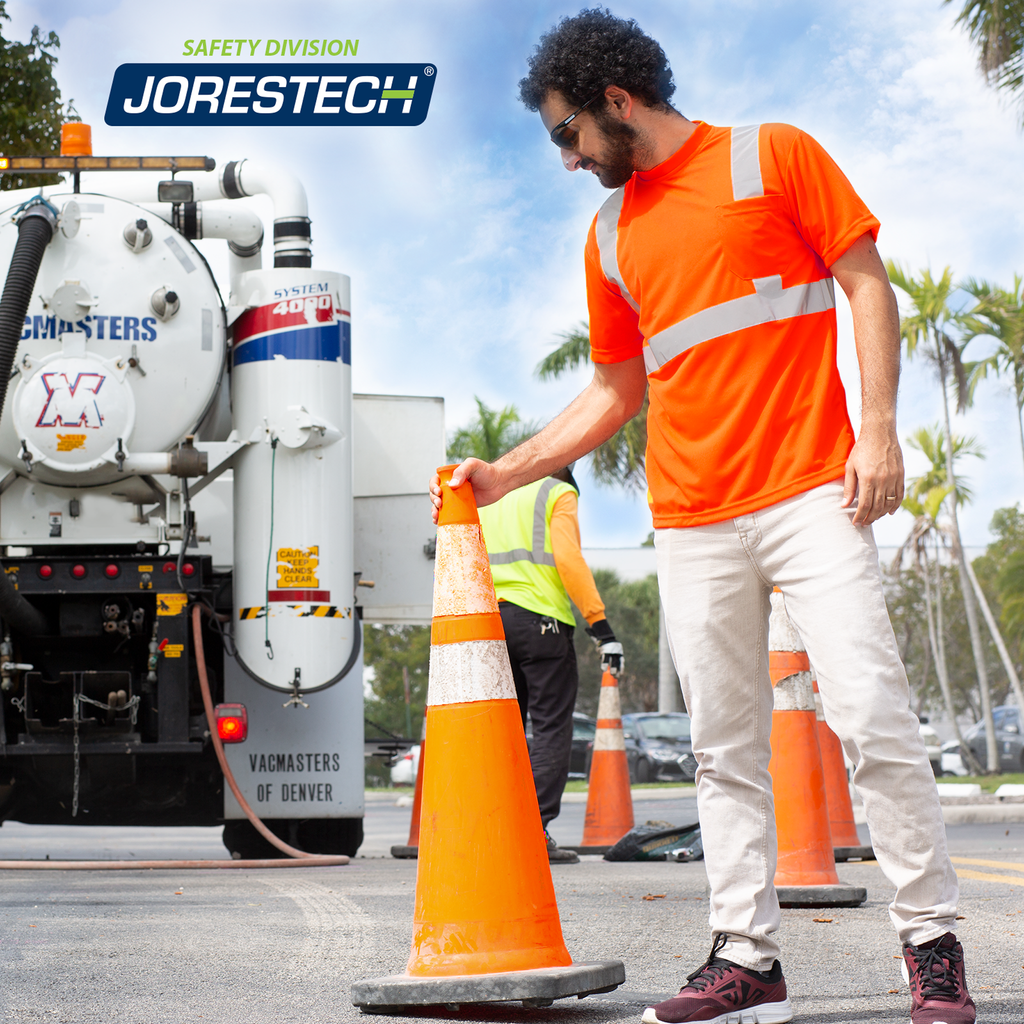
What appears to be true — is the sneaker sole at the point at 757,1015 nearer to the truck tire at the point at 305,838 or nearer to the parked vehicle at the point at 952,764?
the truck tire at the point at 305,838

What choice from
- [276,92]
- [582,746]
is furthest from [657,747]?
[276,92]

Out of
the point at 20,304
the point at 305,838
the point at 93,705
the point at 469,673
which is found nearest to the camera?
the point at 469,673

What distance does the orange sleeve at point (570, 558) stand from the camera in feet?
22.4

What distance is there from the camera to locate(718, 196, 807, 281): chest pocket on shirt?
112 inches

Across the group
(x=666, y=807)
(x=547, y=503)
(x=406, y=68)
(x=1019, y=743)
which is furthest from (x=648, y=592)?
(x=547, y=503)

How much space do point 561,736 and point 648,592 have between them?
143 feet

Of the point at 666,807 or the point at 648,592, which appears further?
the point at 648,592

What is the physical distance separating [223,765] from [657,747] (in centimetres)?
1683

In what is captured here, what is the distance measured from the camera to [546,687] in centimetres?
675

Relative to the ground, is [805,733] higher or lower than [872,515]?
lower

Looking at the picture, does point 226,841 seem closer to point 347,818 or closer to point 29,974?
point 347,818

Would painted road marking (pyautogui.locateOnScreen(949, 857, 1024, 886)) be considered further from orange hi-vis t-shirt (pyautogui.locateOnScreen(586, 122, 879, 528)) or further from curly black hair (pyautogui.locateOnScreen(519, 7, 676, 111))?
curly black hair (pyautogui.locateOnScreen(519, 7, 676, 111))

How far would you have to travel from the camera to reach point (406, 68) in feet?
34.8

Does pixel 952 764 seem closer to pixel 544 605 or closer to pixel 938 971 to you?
pixel 544 605
